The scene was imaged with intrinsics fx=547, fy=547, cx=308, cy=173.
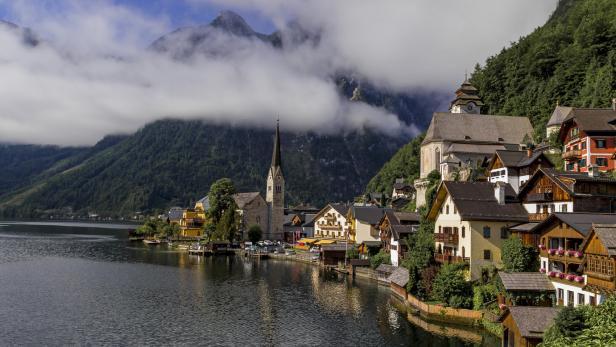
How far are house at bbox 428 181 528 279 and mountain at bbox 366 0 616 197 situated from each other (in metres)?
40.1

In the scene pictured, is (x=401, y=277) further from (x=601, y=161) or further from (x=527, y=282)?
(x=601, y=161)

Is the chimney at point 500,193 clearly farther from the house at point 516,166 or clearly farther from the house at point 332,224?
the house at point 332,224

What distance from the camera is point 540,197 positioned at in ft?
176

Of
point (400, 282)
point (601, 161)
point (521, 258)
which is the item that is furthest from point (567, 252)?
point (601, 161)

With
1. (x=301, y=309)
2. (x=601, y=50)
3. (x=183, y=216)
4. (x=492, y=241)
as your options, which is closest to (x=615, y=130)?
(x=492, y=241)

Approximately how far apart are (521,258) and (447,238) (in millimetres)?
11283

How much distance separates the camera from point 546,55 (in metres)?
123

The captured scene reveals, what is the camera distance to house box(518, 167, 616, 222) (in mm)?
49406

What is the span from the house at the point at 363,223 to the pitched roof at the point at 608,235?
64.3 meters

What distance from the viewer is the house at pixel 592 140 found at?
63.2 metres

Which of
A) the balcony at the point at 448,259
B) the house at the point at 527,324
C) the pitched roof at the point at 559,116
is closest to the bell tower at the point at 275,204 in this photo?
the pitched roof at the point at 559,116

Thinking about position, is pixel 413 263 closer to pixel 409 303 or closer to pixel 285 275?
pixel 409 303

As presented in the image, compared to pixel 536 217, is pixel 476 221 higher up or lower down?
lower down

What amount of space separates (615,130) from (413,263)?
92.4 ft
